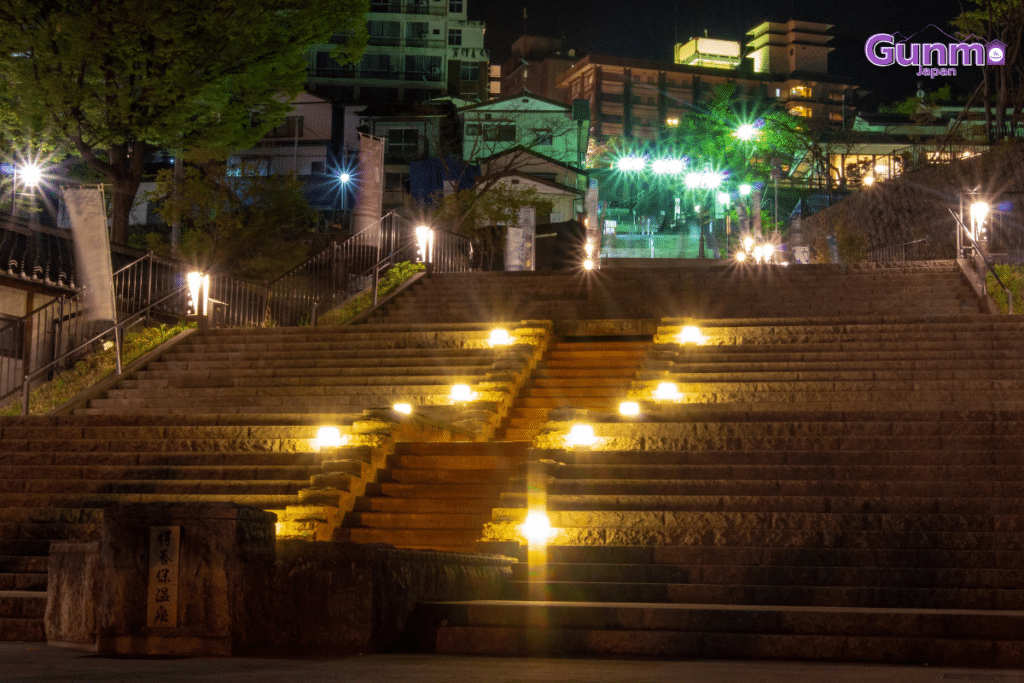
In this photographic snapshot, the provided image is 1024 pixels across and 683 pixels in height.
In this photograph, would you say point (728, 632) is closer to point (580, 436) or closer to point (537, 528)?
point (537, 528)

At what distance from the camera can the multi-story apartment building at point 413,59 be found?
6181cm

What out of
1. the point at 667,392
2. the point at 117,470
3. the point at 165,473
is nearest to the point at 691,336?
the point at 667,392

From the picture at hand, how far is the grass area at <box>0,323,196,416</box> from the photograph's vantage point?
17453 mm

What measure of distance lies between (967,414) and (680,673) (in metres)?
7.30

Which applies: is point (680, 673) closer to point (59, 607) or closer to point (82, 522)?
point (59, 607)

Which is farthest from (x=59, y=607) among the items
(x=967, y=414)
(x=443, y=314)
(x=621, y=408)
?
(x=443, y=314)

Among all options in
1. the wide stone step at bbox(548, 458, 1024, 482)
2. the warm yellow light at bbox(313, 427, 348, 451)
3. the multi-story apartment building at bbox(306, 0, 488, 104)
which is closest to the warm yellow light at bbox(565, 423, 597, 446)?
the wide stone step at bbox(548, 458, 1024, 482)

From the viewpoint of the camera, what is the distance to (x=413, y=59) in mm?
63000

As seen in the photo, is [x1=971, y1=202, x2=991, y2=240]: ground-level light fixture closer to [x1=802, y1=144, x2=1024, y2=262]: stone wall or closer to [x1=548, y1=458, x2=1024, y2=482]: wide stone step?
[x1=802, y1=144, x2=1024, y2=262]: stone wall

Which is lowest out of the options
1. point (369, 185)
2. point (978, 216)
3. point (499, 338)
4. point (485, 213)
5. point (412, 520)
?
point (412, 520)

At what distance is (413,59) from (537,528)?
5664cm

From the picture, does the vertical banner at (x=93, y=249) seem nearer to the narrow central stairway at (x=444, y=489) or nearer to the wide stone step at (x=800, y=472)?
the narrow central stairway at (x=444, y=489)

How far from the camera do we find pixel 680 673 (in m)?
6.17

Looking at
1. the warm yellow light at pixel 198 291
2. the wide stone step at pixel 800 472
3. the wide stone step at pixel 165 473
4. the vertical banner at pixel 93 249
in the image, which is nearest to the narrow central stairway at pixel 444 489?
the wide stone step at pixel 800 472
